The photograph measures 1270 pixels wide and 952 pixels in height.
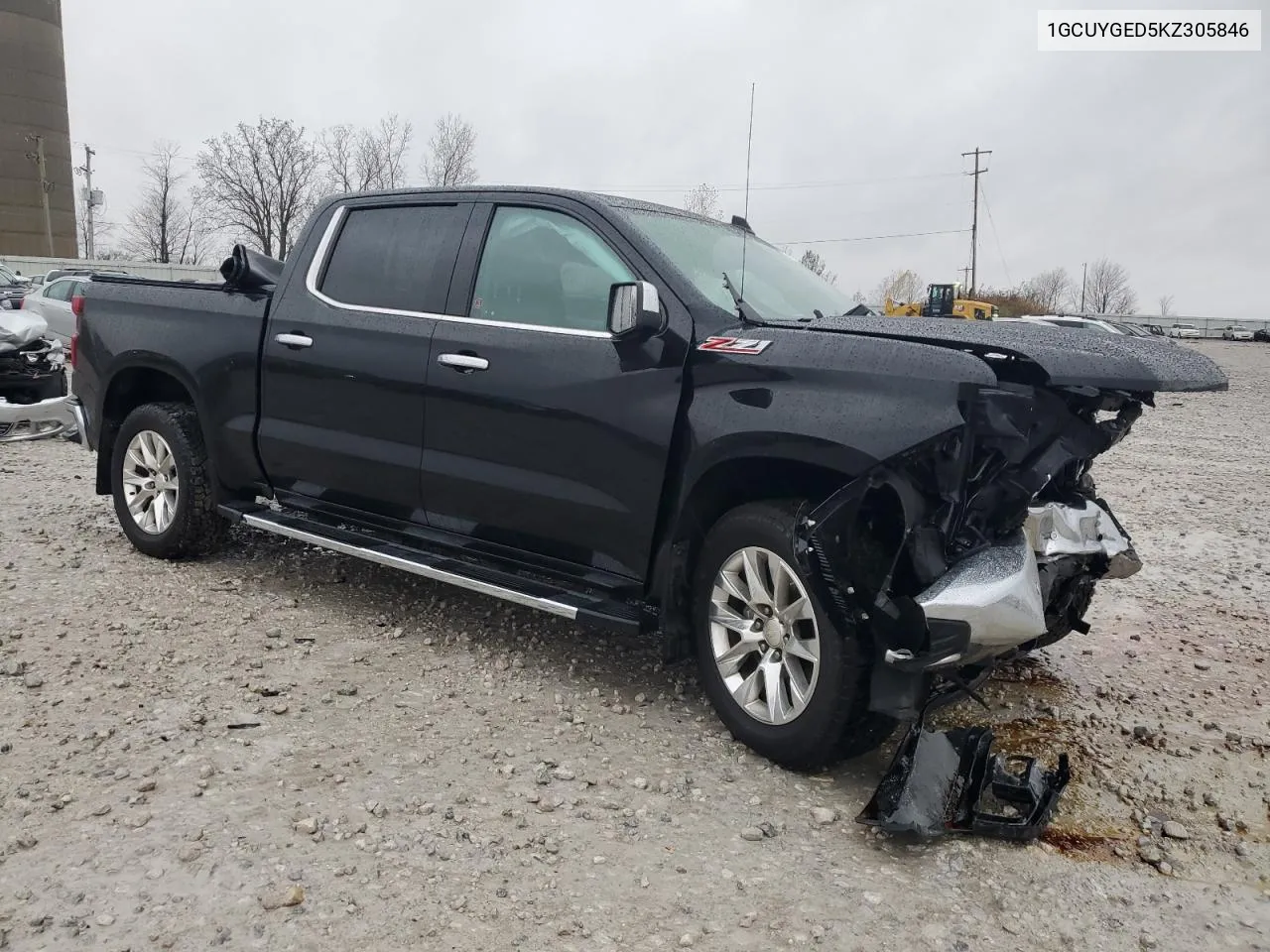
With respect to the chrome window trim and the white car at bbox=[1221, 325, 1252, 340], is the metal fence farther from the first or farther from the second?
the chrome window trim

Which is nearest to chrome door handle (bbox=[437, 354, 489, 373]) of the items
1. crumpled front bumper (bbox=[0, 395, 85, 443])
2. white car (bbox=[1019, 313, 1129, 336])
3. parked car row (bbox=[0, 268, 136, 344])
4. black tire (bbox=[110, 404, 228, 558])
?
black tire (bbox=[110, 404, 228, 558])

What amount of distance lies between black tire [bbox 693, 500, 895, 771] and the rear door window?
5.62 ft

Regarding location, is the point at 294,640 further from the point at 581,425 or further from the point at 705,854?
the point at 705,854

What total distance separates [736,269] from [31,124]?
252 ft

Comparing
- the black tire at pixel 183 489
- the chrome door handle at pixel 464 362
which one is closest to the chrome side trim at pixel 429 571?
the black tire at pixel 183 489

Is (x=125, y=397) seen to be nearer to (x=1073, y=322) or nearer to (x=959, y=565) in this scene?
(x=959, y=565)

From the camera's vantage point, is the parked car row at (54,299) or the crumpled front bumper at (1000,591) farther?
the parked car row at (54,299)

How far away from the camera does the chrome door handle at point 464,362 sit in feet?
13.9

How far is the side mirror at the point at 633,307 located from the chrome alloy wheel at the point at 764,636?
87 cm

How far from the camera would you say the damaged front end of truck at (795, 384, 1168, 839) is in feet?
10.2

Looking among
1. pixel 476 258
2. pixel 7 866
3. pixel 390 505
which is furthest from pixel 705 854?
pixel 476 258

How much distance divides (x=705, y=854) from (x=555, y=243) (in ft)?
7.91

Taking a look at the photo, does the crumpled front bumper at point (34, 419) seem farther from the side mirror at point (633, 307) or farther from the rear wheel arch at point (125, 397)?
the side mirror at point (633, 307)

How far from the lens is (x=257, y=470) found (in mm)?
5195
